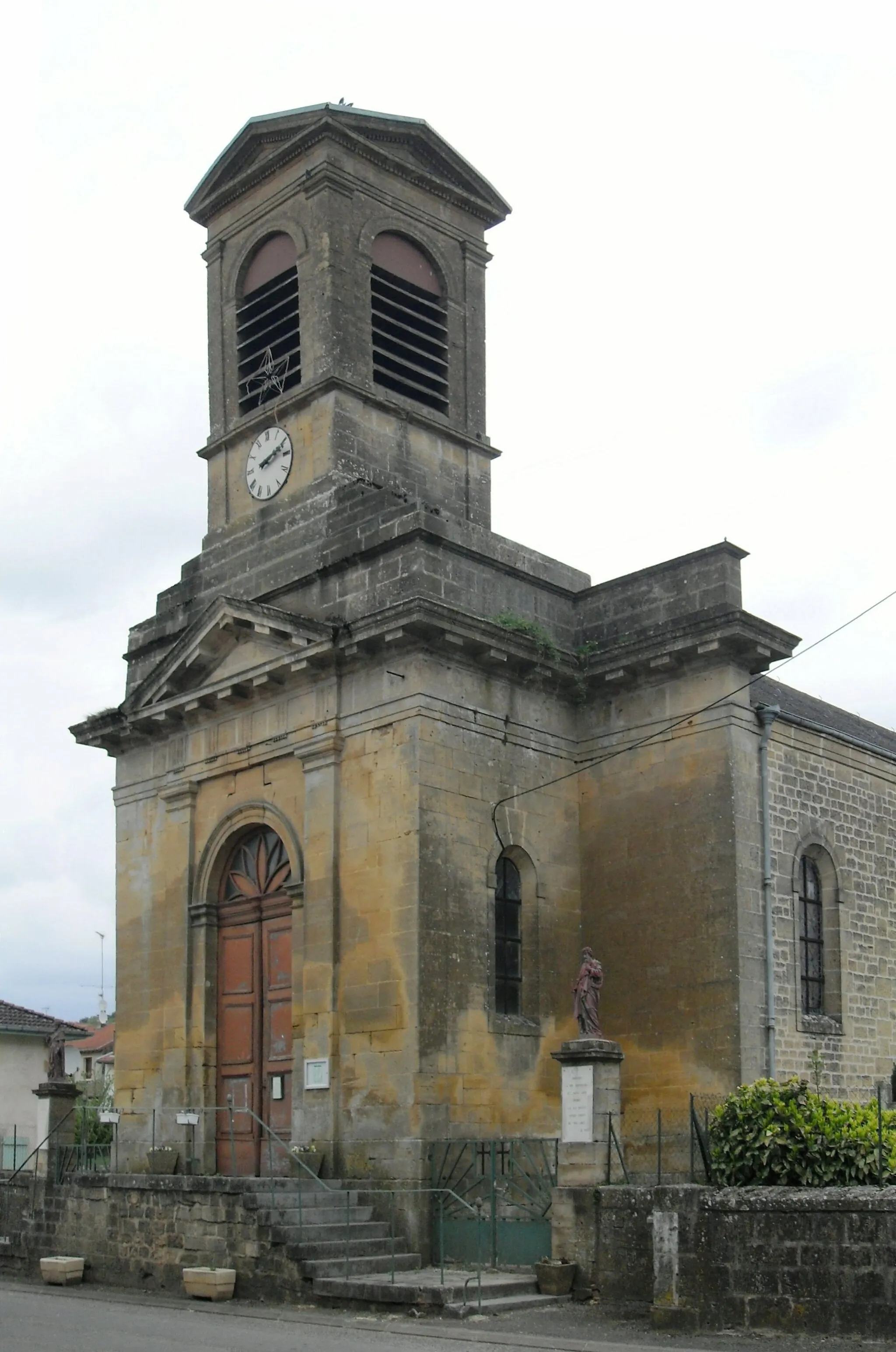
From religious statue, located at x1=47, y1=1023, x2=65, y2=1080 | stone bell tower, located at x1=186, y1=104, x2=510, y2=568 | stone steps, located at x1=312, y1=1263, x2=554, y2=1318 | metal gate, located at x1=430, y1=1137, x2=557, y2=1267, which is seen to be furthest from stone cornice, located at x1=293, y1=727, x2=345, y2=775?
religious statue, located at x1=47, y1=1023, x2=65, y2=1080

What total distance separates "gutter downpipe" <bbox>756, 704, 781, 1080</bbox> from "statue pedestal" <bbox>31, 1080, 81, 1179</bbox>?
950cm

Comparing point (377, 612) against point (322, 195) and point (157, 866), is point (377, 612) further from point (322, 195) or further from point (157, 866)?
point (322, 195)

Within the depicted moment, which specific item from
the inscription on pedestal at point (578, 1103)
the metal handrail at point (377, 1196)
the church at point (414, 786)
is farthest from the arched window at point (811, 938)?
the metal handrail at point (377, 1196)

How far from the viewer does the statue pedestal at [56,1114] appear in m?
21.4

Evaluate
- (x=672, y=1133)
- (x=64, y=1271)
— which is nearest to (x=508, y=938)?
(x=672, y=1133)

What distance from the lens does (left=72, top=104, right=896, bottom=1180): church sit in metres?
19.1

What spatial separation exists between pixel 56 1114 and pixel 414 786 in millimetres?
7468

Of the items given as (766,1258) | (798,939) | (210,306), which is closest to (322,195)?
(210,306)

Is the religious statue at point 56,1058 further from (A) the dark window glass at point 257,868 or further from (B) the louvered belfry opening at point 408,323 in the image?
(B) the louvered belfry opening at point 408,323

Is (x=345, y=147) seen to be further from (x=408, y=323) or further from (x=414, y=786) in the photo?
(x=414, y=786)

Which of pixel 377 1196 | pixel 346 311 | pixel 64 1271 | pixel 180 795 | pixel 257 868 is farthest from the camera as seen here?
pixel 346 311

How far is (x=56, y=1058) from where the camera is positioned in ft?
80.1

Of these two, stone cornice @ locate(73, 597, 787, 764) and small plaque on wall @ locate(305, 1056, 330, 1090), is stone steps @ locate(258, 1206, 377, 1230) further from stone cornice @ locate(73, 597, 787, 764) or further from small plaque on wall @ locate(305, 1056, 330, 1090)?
stone cornice @ locate(73, 597, 787, 764)

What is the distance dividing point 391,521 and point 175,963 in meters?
6.88
